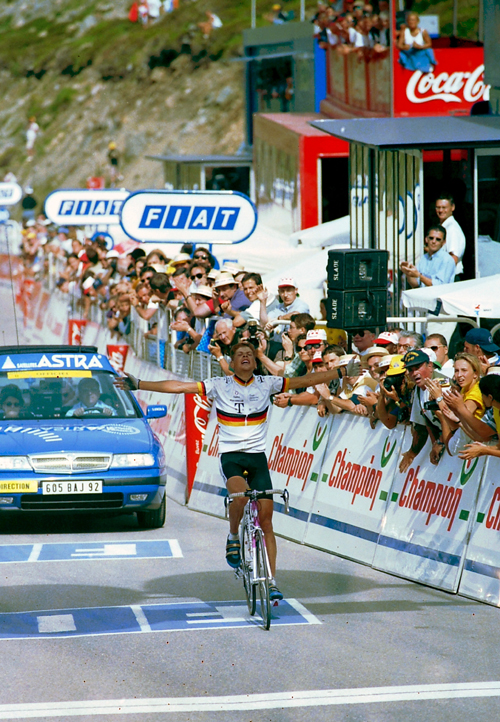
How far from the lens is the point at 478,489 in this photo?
1004 cm

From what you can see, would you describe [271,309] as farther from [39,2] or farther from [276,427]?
[39,2]

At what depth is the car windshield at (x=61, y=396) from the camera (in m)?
13.6

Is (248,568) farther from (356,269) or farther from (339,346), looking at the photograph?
(356,269)

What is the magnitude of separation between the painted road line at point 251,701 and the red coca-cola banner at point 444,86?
745 inches

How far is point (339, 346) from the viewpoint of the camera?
12570 millimetres

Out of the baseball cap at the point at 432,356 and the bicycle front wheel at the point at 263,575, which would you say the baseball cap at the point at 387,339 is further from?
the bicycle front wheel at the point at 263,575

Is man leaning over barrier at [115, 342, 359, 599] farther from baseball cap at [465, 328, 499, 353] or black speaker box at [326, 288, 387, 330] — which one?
black speaker box at [326, 288, 387, 330]

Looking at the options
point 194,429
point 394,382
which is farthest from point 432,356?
point 194,429

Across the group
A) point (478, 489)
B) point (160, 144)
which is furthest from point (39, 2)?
point (478, 489)

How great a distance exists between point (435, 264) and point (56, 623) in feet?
25.9

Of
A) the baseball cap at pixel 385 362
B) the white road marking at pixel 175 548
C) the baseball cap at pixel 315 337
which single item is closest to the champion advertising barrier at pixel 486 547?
the baseball cap at pixel 385 362

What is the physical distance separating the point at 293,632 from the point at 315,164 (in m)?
23.4

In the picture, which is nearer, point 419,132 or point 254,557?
point 254,557

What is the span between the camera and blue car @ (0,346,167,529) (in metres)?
12.4
